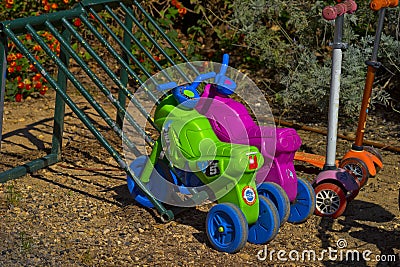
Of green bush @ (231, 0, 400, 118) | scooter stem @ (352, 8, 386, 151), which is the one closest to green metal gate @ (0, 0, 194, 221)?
scooter stem @ (352, 8, 386, 151)

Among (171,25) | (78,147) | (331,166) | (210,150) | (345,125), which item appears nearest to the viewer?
(210,150)

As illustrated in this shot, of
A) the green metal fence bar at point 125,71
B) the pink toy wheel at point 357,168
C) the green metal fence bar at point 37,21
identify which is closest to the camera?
the green metal fence bar at point 37,21

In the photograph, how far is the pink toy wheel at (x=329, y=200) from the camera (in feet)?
15.1

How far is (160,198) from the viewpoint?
4543 millimetres

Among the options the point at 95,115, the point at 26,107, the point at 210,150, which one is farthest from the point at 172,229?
the point at 26,107

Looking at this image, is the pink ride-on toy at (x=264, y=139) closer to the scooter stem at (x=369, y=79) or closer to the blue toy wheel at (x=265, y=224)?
the blue toy wheel at (x=265, y=224)

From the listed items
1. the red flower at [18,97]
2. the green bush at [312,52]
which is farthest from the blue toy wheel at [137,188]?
the red flower at [18,97]

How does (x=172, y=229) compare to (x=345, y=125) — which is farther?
(x=345, y=125)

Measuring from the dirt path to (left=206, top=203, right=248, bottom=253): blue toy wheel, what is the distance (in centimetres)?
7

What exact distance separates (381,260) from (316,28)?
3.17 metres

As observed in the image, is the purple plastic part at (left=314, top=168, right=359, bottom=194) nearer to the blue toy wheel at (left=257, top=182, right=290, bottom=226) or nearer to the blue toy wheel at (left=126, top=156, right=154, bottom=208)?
the blue toy wheel at (left=257, top=182, right=290, bottom=226)

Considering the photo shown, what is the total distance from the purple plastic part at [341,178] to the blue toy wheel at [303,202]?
0.24 meters

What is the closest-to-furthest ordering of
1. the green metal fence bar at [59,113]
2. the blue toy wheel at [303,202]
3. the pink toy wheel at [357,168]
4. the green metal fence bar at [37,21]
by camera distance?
the blue toy wheel at [303,202] < the green metal fence bar at [37,21] < the pink toy wheel at [357,168] < the green metal fence bar at [59,113]

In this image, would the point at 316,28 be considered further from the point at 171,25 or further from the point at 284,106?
the point at 171,25
